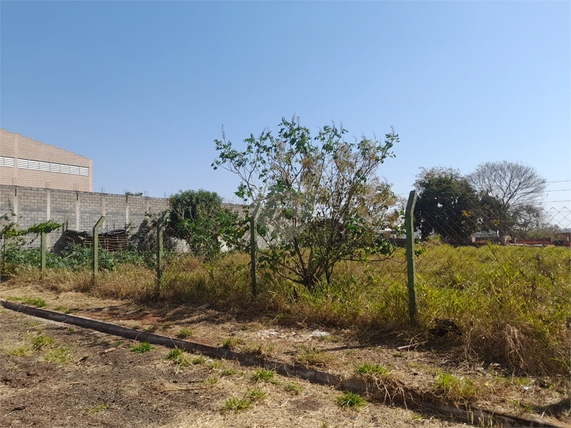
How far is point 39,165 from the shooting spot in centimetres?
4362

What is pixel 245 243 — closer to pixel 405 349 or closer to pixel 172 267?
pixel 172 267

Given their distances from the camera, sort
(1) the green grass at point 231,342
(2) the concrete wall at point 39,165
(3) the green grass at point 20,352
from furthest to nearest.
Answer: (2) the concrete wall at point 39,165, (3) the green grass at point 20,352, (1) the green grass at point 231,342

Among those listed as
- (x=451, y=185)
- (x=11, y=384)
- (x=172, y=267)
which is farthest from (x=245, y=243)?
(x=451, y=185)

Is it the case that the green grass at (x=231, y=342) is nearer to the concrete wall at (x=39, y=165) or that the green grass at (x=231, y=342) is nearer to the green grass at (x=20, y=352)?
the green grass at (x=20, y=352)

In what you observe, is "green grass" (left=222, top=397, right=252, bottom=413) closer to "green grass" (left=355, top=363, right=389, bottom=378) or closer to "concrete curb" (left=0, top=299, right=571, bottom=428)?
"concrete curb" (left=0, top=299, right=571, bottom=428)

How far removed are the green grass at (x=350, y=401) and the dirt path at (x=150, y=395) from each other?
0.06 meters

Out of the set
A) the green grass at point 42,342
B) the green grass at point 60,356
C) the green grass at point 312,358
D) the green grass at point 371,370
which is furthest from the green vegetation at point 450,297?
the green grass at point 42,342

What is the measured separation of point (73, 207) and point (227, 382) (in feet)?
49.0

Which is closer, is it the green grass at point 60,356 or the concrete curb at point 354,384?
the concrete curb at point 354,384

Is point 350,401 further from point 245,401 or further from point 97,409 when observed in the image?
point 97,409

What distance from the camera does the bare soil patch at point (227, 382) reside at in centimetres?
313

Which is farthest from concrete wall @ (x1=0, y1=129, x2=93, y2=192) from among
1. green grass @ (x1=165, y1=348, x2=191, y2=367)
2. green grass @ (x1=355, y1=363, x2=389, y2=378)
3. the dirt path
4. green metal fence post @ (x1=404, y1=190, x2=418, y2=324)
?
green grass @ (x1=355, y1=363, x2=389, y2=378)

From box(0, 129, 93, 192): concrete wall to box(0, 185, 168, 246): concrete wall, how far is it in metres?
29.3

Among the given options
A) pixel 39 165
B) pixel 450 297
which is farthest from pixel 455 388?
pixel 39 165
